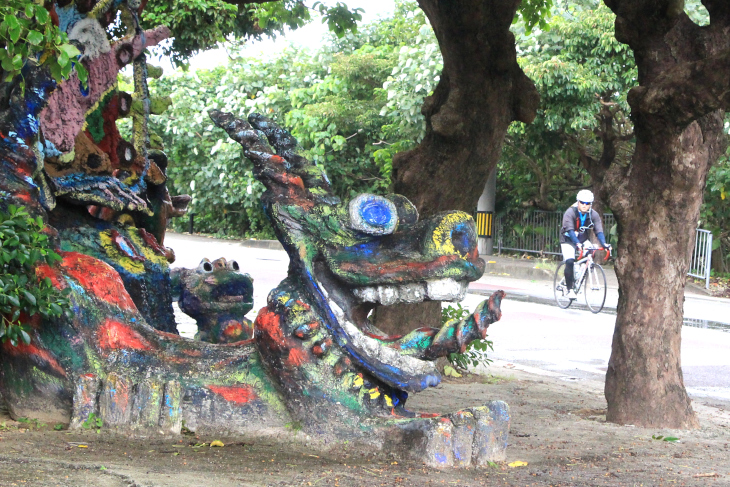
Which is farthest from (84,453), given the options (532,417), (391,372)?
(532,417)

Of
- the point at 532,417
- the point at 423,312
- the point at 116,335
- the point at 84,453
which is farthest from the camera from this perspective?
the point at 423,312

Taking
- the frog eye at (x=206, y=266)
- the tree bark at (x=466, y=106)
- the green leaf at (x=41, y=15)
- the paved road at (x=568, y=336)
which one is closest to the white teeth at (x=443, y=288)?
the frog eye at (x=206, y=266)

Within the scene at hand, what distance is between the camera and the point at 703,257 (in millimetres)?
17453

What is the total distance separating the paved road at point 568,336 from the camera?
838 cm

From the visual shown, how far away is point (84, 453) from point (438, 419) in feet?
4.55

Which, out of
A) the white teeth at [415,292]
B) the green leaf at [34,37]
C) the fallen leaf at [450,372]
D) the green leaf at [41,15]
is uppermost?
the green leaf at [41,15]

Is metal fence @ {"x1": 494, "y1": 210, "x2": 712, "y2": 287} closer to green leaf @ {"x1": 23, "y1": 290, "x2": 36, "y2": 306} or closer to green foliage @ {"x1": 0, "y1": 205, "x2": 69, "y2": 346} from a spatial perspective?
green foliage @ {"x1": 0, "y1": 205, "x2": 69, "y2": 346}

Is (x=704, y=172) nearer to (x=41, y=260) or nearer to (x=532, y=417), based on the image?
(x=532, y=417)

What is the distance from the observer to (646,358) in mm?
5027

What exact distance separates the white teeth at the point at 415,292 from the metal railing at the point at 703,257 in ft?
46.9

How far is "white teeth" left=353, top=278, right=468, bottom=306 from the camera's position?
146 inches

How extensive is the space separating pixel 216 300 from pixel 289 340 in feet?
3.75

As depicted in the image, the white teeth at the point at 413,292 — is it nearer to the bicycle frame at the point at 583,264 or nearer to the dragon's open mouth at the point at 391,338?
the dragon's open mouth at the point at 391,338

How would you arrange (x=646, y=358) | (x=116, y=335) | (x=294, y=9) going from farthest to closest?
(x=294, y=9) < (x=646, y=358) < (x=116, y=335)
